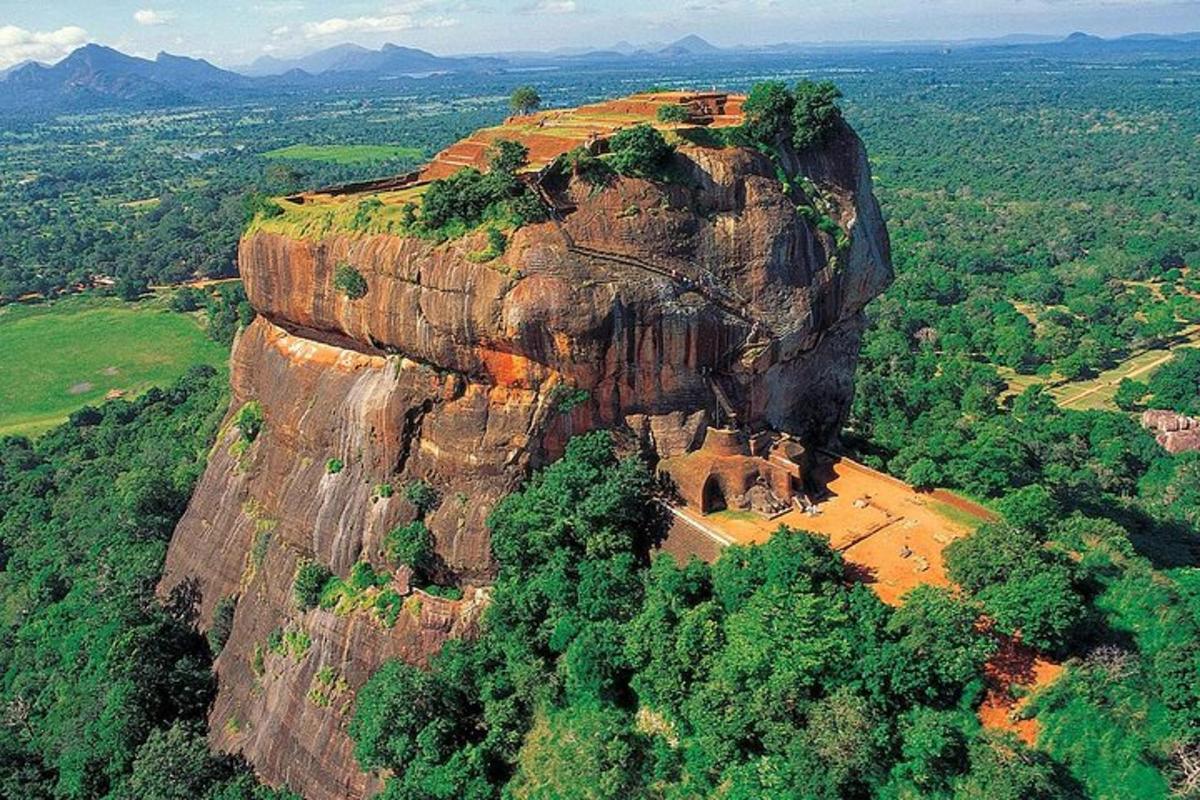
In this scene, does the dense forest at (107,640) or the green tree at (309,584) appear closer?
the dense forest at (107,640)

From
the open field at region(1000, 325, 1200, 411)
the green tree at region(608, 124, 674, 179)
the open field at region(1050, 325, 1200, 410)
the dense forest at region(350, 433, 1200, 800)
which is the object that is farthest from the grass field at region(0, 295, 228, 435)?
the open field at region(1050, 325, 1200, 410)

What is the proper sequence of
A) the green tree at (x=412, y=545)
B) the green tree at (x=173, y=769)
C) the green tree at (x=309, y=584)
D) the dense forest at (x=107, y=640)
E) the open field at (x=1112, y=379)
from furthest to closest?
the open field at (x=1112, y=379)
the green tree at (x=309, y=584)
the dense forest at (x=107, y=640)
the green tree at (x=412, y=545)
the green tree at (x=173, y=769)

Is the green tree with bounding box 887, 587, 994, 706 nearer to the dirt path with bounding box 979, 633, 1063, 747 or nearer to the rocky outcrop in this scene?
the dirt path with bounding box 979, 633, 1063, 747

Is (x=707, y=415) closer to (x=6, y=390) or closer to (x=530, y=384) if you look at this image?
(x=530, y=384)

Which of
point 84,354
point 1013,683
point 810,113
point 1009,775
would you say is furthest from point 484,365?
point 84,354

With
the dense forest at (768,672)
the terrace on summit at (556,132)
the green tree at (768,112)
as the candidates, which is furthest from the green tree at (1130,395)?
the green tree at (768,112)

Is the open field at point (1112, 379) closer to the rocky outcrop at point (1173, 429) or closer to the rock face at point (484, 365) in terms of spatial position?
the rocky outcrop at point (1173, 429)
